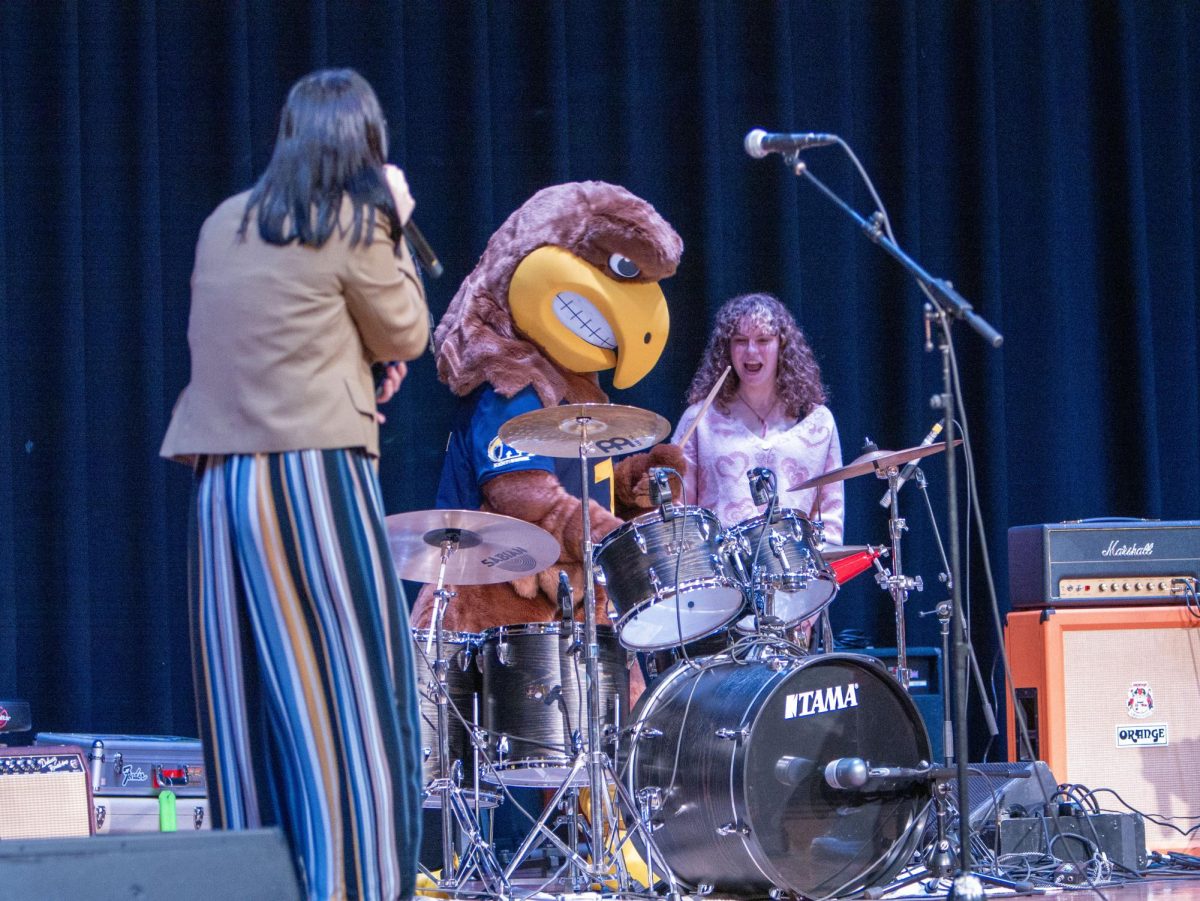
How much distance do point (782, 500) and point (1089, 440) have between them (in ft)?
4.77

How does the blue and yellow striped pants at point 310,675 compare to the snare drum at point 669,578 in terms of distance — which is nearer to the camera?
the blue and yellow striped pants at point 310,675

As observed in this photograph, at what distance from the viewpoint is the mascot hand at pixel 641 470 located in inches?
157

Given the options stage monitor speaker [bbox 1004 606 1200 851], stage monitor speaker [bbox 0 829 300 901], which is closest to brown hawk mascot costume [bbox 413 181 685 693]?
stage monitor speaker [bbox 1004 606 1200 851]

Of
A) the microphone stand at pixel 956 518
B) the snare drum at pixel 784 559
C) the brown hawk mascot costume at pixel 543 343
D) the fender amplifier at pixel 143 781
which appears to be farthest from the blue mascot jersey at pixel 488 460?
the microphone stand at pixel 956 518

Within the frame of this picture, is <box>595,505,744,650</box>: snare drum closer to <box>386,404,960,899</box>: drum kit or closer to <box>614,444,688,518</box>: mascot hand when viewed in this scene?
<box>386,404,960,899</box>: drum kit

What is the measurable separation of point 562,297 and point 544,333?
105mm

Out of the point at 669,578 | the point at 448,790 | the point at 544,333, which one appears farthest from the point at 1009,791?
the point at 544,333

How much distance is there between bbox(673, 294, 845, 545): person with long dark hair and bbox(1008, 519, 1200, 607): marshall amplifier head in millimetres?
574

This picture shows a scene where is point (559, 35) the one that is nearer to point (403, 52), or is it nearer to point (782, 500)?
point (403, 52)

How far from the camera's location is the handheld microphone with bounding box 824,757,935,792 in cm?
321

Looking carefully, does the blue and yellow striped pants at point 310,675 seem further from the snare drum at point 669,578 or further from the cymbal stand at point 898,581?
the cymbal stand at point 898,581

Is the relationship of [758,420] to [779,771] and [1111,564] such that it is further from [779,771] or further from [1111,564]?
[779,771]

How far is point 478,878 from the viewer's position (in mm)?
3846

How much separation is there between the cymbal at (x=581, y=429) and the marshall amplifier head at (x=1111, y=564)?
1.31 m
